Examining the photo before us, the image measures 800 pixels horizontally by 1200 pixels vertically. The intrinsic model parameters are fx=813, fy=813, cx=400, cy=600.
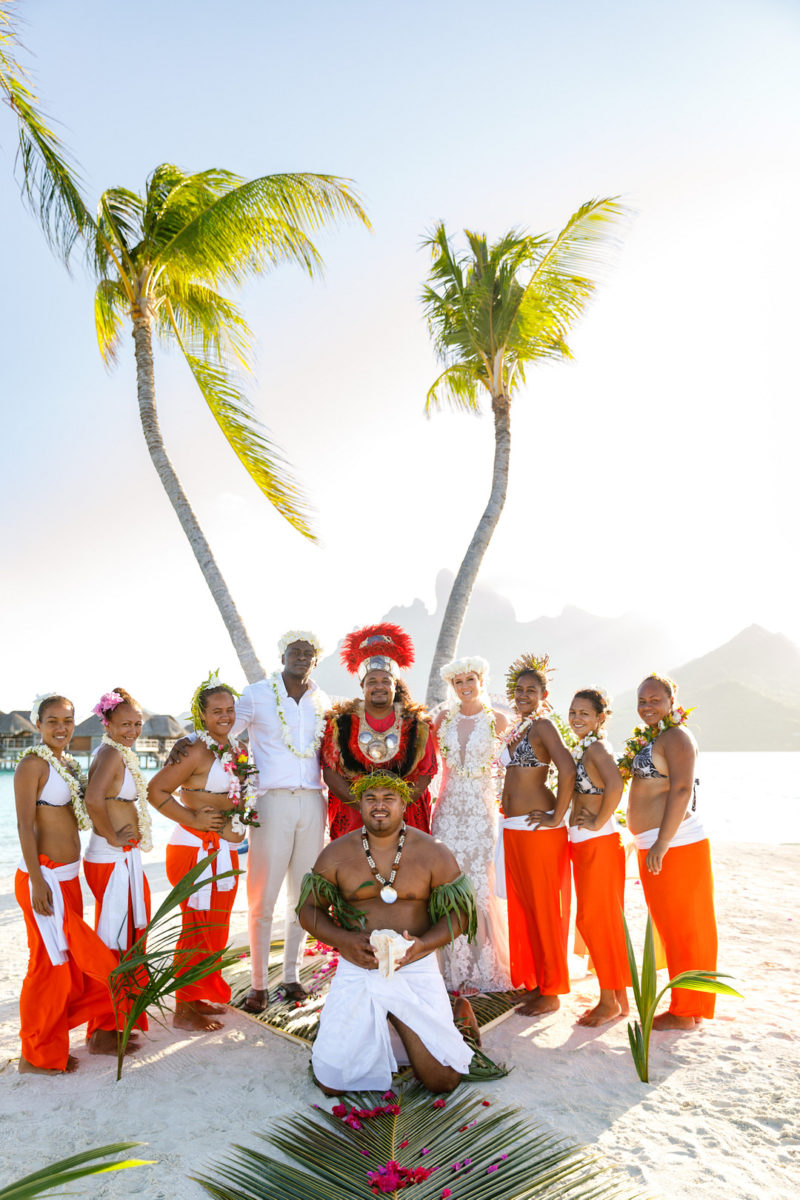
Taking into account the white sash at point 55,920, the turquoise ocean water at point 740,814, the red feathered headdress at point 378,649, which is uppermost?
the red feathered headdress at point 378,649

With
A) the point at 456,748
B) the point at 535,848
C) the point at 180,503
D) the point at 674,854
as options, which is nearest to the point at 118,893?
the point at 456,748

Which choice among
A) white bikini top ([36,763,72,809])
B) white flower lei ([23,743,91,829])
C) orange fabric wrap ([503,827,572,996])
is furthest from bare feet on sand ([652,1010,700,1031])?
white bikini top ([36,763,72,809])

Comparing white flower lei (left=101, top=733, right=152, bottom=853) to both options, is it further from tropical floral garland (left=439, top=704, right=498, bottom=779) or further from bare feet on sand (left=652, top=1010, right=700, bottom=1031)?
bare feet on sand (left=652, top=1010, right=700, bottom=1031)

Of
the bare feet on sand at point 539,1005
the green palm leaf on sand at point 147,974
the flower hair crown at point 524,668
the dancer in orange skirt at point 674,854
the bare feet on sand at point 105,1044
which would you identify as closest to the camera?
the green palm leaf on sand at point 147,974

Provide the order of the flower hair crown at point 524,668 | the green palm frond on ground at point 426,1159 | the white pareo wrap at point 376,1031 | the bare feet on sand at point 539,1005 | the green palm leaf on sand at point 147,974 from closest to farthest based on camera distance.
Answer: the green palm frond on ground at point 426,1159 → the white pareo wrap at point 376,1031 → the green palm leaf on sand at point 147,974 → the bare feet on sand at point 539,1005 → the flower hair crown at point 524,668

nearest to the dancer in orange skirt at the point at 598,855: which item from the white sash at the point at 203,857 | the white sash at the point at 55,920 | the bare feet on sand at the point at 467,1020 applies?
the bare feet on sand at the point at 467,1020

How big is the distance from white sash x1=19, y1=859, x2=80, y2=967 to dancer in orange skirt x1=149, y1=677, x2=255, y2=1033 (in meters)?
0.67

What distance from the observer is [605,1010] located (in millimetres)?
5016

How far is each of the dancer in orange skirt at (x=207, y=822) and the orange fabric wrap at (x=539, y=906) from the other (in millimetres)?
1802

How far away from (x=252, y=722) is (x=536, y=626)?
7541 inches

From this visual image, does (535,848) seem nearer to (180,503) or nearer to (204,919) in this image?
(204,919)

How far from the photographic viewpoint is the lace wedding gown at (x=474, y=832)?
5551 millimetres

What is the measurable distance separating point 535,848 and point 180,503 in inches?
249

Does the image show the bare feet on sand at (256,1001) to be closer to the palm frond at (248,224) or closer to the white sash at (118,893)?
the white sash at (118,893)
